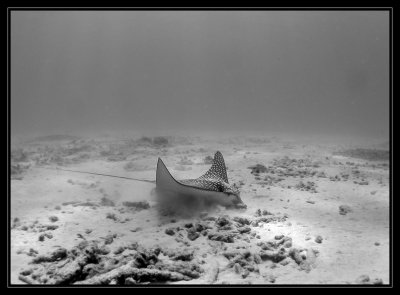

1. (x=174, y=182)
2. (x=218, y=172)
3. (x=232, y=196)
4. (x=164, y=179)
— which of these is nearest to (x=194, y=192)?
(x=174, y=182)

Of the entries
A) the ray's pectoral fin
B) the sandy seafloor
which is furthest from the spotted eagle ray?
the sandy seafloor

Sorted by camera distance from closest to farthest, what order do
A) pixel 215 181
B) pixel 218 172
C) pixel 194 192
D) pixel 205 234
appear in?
pixel 205 234 < pixel 194 192 < pixel 215 181 < pixel 218 172

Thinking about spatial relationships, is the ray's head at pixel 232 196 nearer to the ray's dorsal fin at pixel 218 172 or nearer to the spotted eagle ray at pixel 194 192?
the spotted eagle ray at pixel 194 192

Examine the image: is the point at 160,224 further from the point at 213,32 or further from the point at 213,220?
the point at 213,32

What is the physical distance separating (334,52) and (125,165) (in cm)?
16025

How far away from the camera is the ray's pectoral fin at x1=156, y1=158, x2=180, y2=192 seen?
14.8 feet

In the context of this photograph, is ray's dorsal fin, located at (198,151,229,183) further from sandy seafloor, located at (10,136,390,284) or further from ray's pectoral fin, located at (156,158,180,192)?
ray's pectoral fin, located at (156,158,180,192)

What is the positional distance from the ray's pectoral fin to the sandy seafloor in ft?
2.08

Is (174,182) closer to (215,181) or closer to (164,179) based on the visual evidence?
(164,179)

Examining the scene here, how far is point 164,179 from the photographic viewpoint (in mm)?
4648

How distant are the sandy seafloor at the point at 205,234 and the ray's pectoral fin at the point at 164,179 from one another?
634 millimetres

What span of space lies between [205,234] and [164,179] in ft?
3.76

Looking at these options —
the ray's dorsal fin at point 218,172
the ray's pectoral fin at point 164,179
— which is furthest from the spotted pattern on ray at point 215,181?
the ray's pectoral fin at point 164,179

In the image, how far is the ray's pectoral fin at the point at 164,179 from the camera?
14.8 ft
